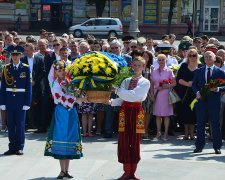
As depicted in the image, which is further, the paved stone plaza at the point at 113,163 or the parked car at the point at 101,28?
the parked car at the point at 101,28

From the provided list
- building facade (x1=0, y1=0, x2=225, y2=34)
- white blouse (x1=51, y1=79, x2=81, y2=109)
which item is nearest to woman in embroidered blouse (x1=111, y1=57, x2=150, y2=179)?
white blouse (x1=51, y1=79, x2=81, y2=109)

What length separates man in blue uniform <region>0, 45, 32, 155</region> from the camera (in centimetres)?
1188

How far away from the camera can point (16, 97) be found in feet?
39.0

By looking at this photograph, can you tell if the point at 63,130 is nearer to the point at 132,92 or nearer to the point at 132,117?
the point at 132,117

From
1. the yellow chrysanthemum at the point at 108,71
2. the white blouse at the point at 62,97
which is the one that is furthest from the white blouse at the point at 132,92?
the white blouse at the point at 62,97

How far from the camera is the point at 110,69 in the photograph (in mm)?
9539

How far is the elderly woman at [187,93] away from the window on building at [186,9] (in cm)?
3856

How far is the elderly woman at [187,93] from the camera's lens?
43.9ft

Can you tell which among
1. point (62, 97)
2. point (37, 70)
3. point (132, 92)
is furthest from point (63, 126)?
point (37, 70)

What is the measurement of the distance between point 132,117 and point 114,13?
43263 mm

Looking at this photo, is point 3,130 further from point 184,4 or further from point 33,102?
point 184,4

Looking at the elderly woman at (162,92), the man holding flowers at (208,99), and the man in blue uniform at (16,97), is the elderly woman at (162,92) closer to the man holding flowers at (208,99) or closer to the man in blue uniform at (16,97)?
the man holding flowers at (208,99)

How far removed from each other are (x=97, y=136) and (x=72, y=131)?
13.1 feet

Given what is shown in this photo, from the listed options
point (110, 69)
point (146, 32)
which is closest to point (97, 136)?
point (110, 69)
